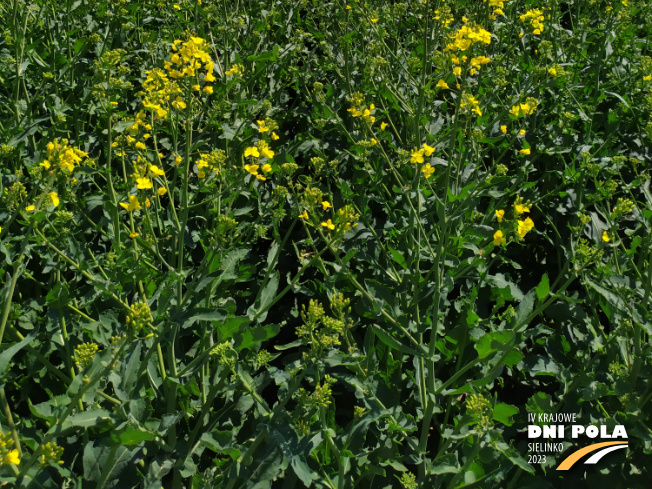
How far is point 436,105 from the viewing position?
12.6ft

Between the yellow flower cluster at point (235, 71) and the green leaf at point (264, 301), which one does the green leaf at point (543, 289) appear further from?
the yellow flower cluster at point (235, 71)

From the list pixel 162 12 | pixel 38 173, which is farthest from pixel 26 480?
pixel 162 12

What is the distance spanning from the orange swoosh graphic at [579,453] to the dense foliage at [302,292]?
4cm

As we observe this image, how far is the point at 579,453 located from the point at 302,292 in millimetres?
1368

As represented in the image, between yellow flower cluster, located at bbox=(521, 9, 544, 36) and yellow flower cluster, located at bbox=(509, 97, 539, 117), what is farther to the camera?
yellow flower cluster, located at bbox=(521, 9, 544, 36)

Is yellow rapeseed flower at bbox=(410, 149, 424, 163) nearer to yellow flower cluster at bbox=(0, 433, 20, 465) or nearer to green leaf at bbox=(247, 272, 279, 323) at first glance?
green leaf at bbox=(247, 272, 279, 323)

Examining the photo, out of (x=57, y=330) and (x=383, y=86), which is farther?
(x=383, y=86)

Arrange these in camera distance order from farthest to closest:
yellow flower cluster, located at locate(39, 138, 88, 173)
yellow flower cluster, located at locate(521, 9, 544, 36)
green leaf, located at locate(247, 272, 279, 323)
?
yellow flower cluster, located at locate(521, 9, 544, 36), green leaf, located at locate(247, 272, 279, 323), yellow flower cluster, located at locate(39, 138, 88, 173)

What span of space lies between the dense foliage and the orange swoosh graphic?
0.04 m

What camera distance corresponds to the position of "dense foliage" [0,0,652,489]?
2088mm

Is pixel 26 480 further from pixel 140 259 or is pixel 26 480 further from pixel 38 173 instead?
pixel 38 173

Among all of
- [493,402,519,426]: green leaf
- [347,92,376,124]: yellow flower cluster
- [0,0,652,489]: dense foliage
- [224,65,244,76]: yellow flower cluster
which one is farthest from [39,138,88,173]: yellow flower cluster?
[493,402,519,426]: green leaf

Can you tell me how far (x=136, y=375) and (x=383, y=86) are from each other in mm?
1975

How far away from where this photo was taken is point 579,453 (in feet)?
8.18
